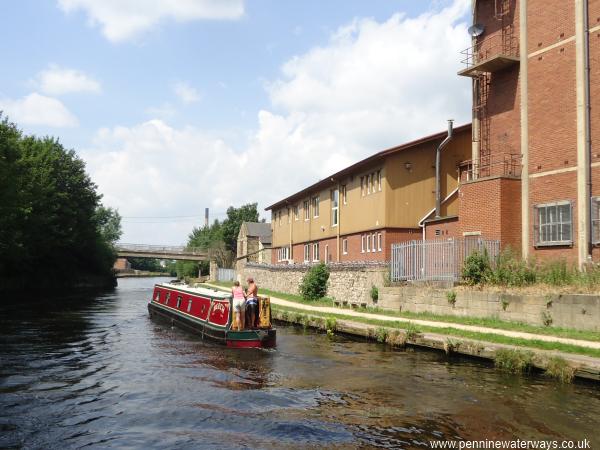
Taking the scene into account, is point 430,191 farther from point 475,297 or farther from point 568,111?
point 475,297

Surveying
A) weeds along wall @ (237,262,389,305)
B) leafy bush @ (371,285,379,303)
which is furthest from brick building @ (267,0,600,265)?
leafy bush @ (371,285,379,303)

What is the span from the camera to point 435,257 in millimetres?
21250

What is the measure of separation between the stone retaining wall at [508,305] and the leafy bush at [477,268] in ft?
2.33

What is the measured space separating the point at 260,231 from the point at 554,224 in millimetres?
49511

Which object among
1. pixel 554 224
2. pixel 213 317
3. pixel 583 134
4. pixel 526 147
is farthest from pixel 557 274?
pixel 213 317

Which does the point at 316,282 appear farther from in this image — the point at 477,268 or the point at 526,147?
the point at 526,147

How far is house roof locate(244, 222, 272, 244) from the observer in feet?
215

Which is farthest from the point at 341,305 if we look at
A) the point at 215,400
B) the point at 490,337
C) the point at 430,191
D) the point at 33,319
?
the point at 215,400

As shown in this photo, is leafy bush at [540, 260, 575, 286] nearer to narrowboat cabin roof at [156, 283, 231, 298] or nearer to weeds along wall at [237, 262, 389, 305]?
weeds along wall at [237, 262, 389, 305]

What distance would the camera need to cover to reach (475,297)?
1791 cm

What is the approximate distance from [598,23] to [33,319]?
81.0 feet

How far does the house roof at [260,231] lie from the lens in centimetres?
6542

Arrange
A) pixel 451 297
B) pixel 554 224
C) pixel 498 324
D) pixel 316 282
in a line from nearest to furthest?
pixel 498 324 → pixel 451 297 → pixel 554 224 → pixel 316 282

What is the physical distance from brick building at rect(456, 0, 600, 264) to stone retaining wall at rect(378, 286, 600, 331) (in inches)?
141
